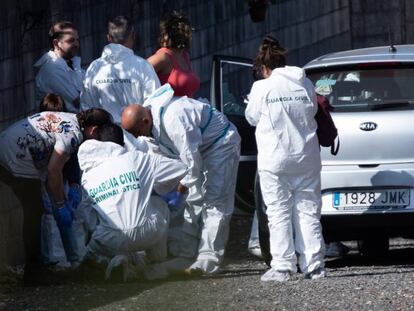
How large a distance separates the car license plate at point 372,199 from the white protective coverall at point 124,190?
4.26 feet

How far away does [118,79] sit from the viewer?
11594 millimetres

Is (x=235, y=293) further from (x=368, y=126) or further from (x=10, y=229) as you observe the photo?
(x=10, y=229)

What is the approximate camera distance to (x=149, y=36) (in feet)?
50.2

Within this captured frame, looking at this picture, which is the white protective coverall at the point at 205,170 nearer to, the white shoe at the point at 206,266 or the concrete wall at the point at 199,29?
the white shoe at the point at 206,266

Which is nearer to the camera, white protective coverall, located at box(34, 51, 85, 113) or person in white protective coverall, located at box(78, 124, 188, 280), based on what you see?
person in white protective coverall, located at box(78, 124, 188, 280)

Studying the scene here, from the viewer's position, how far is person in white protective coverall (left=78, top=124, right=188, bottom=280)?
10547mm

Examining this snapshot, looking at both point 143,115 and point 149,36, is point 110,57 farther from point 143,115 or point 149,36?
point 149,36

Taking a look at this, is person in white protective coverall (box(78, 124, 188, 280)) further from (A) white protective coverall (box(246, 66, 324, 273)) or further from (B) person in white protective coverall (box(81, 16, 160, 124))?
(B) person in white protective coverall (box(81, 16, 160, 124))

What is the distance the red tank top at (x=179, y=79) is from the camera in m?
11.6

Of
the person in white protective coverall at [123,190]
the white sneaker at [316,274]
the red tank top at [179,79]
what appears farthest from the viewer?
the red tank top at [179,79]

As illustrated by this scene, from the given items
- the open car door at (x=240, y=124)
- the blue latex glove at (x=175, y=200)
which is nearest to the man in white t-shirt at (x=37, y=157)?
the blue latex glove at (x=175, y=200)

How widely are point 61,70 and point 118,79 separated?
0.47 m

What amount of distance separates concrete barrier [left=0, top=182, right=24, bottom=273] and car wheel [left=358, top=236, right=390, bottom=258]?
2.80 metres

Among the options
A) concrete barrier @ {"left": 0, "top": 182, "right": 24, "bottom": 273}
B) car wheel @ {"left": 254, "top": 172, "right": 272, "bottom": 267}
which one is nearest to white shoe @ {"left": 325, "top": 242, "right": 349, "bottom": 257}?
car wheel @ {"left": 254, "top": 172, "right": 272, "bottom": 267}
